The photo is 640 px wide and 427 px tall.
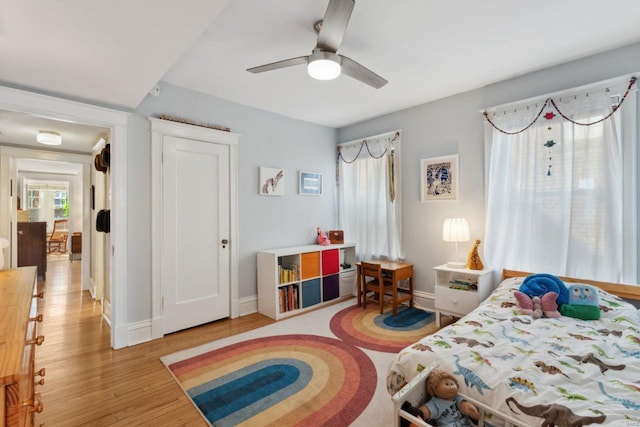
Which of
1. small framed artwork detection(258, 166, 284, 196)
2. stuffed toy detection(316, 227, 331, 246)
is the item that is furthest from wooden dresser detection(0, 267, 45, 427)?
stuffed toy detection(316, 227, 331, 246)

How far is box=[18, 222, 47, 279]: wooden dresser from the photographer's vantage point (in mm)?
5758

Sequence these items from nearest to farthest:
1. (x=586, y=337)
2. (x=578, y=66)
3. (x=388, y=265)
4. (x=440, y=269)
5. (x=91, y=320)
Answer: (x=586, y=337), (x=578, y=66), (x=440, y=269), (x=91, y=320), (x=388, y=265)

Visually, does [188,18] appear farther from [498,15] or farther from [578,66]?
[578,66]

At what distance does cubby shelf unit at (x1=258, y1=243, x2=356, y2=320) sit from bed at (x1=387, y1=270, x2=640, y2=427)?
81.8 inches

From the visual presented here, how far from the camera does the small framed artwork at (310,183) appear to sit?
4.39 metres

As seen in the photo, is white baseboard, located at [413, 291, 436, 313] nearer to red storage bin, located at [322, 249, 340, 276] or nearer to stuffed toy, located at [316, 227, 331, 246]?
red storage bin, located at [322, 249, 340, 276]

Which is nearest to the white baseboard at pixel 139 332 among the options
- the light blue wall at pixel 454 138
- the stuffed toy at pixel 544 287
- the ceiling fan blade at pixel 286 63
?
the ceiling fan blade at pixel 286 63

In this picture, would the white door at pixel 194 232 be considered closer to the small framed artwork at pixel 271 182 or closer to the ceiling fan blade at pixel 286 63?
the small framed artwork at pixel 271 182

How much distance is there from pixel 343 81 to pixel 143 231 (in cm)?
256

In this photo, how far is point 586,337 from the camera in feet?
6.04

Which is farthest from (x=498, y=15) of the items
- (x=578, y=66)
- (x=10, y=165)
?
(x=10, y=165)

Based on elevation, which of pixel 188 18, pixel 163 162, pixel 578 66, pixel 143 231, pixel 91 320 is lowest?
pixel 91 320

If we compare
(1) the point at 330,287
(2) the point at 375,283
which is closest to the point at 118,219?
(1) the point at 330,287

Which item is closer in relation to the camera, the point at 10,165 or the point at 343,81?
the point at 343,81
